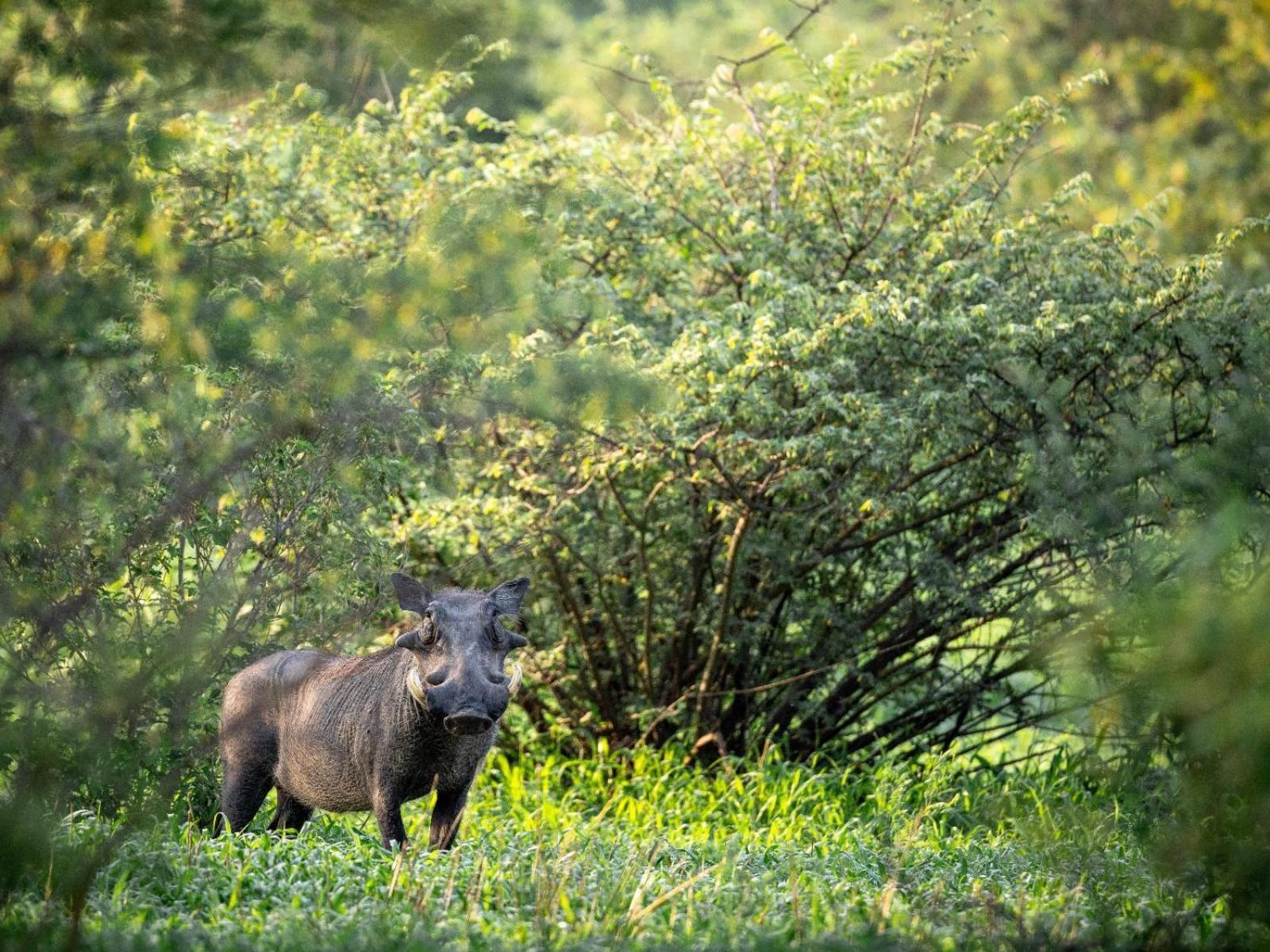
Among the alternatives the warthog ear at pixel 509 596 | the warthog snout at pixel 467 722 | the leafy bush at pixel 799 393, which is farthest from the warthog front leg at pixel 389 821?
the leafy bush at pixel 799 393

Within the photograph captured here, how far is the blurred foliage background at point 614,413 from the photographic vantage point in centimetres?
457

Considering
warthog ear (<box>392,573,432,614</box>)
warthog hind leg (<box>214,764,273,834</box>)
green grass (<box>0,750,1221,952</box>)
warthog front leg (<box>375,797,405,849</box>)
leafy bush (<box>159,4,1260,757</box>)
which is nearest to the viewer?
green grass (<box>0,750,1221,952</box>)

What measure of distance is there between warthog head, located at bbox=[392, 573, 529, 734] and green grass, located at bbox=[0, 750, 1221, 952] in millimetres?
528

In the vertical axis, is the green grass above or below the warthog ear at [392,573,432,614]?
below

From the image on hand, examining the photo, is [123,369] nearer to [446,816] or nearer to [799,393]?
[446,816]

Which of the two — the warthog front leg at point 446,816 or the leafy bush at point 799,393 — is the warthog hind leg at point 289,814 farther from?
the leafy bush at point 799,393

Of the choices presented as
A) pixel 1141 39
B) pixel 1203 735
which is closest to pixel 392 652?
pixel 1203 735

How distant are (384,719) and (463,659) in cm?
59

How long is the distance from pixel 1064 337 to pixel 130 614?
14.8 feet

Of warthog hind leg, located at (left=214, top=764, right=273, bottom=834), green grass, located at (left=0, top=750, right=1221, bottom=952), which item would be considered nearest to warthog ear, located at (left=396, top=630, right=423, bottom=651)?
green grass, located at (left=0, top=750, right=1221, bottom=952)

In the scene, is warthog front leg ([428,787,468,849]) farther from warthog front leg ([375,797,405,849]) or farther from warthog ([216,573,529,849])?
warthog front leg ([375,797,405,849])

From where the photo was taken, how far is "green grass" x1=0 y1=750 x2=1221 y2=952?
475cm

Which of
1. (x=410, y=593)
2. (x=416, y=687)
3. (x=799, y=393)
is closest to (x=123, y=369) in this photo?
(x=410, y=593)

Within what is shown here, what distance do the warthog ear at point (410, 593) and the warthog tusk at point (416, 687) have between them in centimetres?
29
